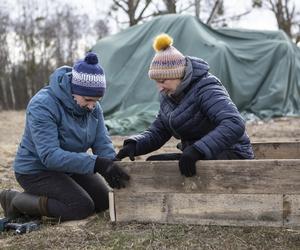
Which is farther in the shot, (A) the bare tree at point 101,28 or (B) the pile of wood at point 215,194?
(A) the bare tree at point 101,28

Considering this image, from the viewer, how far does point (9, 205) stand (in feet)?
13.2

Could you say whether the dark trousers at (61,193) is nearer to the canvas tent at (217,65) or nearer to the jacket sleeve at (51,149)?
the jacket sleeve at (51,149)

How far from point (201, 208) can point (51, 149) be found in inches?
41.1

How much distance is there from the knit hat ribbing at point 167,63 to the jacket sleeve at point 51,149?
701 millimetres

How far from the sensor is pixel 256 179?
3.24 meters

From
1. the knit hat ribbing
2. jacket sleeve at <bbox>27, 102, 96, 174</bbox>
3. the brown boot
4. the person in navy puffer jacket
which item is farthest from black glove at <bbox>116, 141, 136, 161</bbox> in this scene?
the brown boot

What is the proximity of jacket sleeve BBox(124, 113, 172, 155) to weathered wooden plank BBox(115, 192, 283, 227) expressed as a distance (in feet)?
1.57

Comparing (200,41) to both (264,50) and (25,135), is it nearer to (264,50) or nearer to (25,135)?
(264,50)

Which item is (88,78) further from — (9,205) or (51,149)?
(9,205)

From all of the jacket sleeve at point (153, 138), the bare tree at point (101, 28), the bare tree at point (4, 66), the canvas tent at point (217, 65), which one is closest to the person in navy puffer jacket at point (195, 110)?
the jacket sleeve at point (153, 138)

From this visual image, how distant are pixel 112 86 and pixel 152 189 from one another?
9489mm

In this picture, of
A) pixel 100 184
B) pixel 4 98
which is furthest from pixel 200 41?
pixel 4 98

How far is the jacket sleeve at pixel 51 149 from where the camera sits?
360 cm

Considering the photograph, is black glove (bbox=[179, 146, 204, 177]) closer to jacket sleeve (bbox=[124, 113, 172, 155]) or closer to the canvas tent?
jacket sleeve (bbox=[124, 113, 172, 155])
